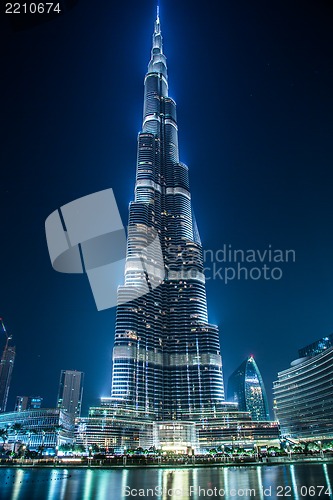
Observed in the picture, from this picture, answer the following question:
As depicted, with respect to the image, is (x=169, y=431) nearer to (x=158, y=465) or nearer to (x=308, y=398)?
(x=308, y=398)

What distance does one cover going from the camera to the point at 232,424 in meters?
173

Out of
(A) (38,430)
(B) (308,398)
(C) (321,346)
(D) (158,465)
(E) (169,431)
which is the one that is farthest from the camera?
(C) (321,346)

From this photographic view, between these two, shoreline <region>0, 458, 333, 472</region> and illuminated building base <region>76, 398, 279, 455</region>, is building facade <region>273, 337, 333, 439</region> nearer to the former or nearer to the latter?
illuminated building base <region>76, 398, 279, 455</region>

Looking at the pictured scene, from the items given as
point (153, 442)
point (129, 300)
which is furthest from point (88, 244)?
point (153, 442)

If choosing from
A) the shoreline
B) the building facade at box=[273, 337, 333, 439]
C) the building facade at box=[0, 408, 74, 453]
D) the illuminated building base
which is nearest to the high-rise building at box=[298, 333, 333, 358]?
the building facade at box=[273, 337, 333, 439]

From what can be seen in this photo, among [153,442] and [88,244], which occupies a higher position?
[88,244]

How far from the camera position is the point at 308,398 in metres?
166

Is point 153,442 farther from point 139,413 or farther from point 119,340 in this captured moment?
point 119,340

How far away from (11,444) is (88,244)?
9726 centimetres

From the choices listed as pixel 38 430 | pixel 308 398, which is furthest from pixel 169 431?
pixel 308 398

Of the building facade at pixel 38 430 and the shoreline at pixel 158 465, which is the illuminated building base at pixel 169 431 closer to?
the building facade at pixel 38 430

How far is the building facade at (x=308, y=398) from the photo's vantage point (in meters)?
149

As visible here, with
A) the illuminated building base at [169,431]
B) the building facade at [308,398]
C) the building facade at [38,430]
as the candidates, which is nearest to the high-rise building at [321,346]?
the building facade at [308,398]

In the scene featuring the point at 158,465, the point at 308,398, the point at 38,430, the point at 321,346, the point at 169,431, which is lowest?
the point at 158,465
